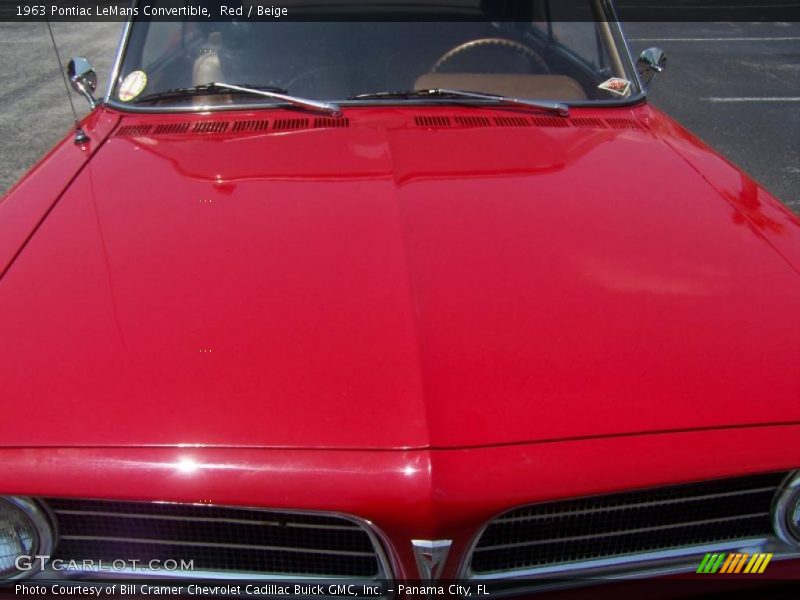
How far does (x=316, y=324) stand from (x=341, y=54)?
1.43m

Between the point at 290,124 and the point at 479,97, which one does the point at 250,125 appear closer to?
the point at 290,124

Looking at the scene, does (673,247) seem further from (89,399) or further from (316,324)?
(89,399)

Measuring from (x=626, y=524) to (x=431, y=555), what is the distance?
15.4 inches

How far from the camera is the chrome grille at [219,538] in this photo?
1.41m

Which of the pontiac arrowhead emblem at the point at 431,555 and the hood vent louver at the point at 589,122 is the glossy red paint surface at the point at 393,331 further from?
the hood vent louver at the point at 589,122

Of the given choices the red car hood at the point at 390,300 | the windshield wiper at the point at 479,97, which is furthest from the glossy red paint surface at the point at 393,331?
the windshield wiper at the point at 479,97

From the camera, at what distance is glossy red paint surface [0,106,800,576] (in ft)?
4.41

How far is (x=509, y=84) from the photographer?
2.76 metres

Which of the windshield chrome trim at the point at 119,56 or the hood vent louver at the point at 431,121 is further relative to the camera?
the windshield chrome trim at the point at 119,56

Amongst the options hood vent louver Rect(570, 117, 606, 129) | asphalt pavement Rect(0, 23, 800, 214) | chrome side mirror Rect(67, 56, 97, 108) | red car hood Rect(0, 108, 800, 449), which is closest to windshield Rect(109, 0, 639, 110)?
hood vent louver Rect(570, 117, 606, 129)

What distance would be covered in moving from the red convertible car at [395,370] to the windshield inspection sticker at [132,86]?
0.41m

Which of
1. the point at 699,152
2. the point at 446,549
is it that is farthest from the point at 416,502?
the point at 699,152

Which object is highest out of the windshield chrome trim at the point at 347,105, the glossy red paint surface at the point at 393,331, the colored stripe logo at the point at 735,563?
the windshield chrome trim at the point at 347,105
